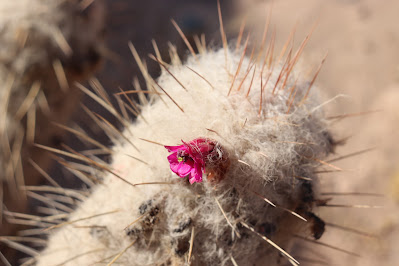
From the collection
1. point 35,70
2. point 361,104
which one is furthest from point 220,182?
point 361,104

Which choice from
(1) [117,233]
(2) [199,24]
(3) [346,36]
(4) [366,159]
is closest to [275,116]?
(1) [117,233]

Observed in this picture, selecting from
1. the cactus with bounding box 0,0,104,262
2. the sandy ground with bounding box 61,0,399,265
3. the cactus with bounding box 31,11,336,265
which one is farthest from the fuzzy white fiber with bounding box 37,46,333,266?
the cactus with bounding box 0,0,104,262

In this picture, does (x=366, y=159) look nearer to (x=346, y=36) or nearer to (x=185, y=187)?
(x=346, y=36)

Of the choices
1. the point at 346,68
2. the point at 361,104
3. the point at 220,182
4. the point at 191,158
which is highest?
the point at 191,158

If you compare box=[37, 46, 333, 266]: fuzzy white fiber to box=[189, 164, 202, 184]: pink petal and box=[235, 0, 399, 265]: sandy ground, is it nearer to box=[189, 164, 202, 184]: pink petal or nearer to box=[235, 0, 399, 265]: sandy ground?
box=[189, 164, 202, 184]: pink petal

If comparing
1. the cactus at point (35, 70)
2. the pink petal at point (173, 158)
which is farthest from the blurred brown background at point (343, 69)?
the pink petal at point (173, 158)

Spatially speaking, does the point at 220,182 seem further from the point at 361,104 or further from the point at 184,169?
the point at 361,104

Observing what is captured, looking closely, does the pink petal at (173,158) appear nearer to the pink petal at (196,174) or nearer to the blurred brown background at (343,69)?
the pink petal at (196,174)
